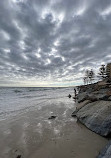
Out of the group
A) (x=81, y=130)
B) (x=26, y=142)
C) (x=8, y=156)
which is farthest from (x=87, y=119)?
(x=8, y=156)

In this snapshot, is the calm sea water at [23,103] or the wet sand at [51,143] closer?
the wet sand at [51,143]

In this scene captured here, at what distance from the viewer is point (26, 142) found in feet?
14.4

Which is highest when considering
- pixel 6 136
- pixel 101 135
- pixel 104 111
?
pixel 104 111

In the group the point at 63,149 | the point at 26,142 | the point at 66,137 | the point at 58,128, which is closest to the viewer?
the point at 63,149

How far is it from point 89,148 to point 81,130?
1567 mm

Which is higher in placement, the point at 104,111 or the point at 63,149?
the point at 104,111

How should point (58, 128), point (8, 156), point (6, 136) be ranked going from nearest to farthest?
1. point (8, 156)
2. point (6, 136)
3. point (58, 128)

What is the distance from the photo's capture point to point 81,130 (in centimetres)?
532

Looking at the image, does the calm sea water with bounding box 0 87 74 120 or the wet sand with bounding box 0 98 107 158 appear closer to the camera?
the wet sand with bounding box 0 98 107 158

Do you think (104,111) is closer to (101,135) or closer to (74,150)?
(101,135)

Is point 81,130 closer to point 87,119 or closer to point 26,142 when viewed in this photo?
point 87,119

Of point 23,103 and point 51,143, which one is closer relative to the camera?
point 51,143

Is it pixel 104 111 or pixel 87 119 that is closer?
pixel 104 111

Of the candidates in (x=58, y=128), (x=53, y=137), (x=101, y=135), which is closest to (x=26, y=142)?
(x=53, y=137)
